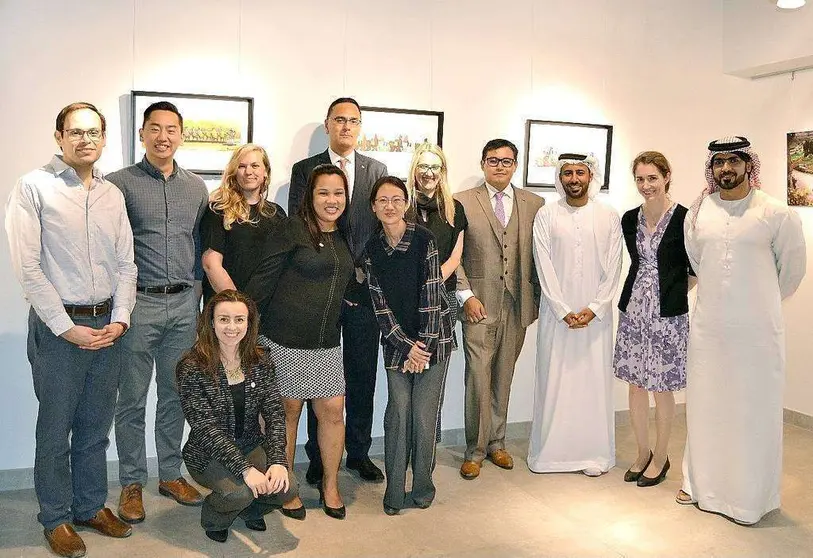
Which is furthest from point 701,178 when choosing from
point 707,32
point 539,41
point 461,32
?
point 461,32

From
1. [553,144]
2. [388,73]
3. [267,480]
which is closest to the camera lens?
[267,480]

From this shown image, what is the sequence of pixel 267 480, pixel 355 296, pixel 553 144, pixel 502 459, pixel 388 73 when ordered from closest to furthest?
1. pixel 267 480
2. pixel 355 296
3. pixel 502 459
4. pixel 388 73
5. pixel 553 144

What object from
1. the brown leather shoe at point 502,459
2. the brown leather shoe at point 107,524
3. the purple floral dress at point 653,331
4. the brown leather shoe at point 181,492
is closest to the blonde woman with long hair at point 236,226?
the brown leather shoe at point 181,492

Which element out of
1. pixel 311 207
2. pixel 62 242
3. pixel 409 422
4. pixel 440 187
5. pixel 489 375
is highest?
pixel 440 187

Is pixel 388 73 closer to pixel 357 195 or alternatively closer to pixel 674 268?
pixel 357 195

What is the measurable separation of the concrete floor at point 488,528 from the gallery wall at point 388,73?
0.87 meters

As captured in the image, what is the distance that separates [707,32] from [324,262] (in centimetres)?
375

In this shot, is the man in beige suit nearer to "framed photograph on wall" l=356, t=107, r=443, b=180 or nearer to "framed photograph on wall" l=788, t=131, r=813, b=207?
"framed photograph on wall" l=356, t=107, r=443, b=180

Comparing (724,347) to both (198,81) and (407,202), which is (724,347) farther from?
(198,81)

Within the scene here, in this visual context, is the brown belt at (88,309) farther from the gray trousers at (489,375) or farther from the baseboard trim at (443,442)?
the gray trousers at (489,375)

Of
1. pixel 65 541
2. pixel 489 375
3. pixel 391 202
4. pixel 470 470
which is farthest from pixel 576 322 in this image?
pixel 65 541

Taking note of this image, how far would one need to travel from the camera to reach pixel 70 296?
10.6ft

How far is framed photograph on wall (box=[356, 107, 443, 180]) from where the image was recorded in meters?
4.75

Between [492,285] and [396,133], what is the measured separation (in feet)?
3.74
